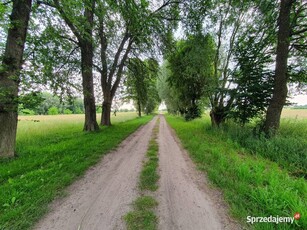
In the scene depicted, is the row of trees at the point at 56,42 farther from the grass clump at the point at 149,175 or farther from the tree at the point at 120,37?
the grass clump at the point at 149,175

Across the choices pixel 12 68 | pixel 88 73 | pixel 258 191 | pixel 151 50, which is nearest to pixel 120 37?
pixel 151 50

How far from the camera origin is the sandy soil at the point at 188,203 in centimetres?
203

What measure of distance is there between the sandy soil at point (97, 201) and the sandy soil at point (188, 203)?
2.20 ft

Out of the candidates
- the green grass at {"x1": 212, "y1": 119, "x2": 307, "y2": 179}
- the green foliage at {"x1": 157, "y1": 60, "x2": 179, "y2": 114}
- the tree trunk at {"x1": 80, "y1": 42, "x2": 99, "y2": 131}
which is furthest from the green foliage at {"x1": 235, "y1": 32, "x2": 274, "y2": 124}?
the tree trunk at {"x1": 80, "y1": 42, "x2": 99, "y2": 131}

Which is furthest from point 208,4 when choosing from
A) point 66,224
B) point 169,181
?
point 66,224

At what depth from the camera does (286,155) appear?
14.5 feet

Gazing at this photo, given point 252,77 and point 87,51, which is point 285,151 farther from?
point 87,51

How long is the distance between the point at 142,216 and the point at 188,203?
904 millimetres

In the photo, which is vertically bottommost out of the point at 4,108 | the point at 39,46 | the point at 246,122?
the point at 246,122

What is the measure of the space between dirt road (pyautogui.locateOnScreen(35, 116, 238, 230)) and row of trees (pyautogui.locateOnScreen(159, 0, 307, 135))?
5.34 meters

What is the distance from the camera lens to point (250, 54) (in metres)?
7.95

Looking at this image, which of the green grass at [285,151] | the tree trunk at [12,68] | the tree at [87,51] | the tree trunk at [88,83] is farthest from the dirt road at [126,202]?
the tree trunk at [88,83]

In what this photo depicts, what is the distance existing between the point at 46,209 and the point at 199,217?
2.60 meters

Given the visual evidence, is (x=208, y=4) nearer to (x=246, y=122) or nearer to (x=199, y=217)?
(x=246, y=122)
